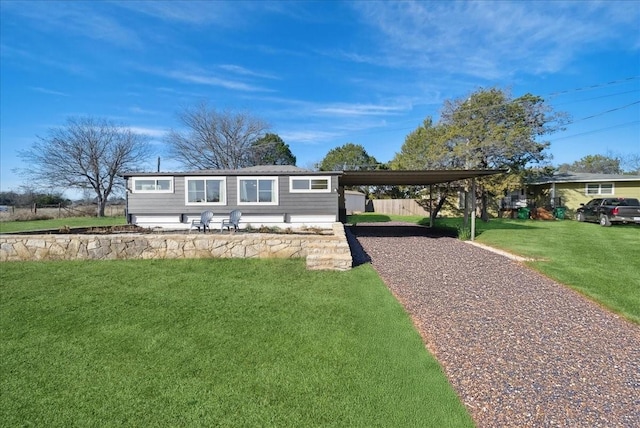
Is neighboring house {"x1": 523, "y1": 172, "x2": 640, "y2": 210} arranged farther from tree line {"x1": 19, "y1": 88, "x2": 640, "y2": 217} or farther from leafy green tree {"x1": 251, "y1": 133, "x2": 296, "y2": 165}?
leafy green tree {"x1": 251, "y1": 133, "x2": 296, "y2": 165}

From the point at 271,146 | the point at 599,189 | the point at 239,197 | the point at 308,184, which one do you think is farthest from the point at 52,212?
the point at 599,189

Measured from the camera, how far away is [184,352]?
10.2ft

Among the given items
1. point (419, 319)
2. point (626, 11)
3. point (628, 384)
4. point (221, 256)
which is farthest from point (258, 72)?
point (628, 384)

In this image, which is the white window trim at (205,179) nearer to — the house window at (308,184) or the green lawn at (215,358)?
the house window at (308,184)

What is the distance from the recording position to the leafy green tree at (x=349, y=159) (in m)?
40.2

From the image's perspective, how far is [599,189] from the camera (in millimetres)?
21125

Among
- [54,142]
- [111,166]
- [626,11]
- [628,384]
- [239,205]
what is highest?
[626,11]

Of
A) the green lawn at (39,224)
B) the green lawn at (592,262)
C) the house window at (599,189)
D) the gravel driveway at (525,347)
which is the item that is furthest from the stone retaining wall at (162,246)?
the house window at (599,189)

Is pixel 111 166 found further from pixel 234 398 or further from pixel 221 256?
pixel 234 398

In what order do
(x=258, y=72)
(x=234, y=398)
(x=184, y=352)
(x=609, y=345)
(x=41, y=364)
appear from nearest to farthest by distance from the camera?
1. (x=234, y=398)
2. (x=41, y=364)
3. (x=184, y=352)
4. (x=609, y=345)
5. (x=258, y=72)

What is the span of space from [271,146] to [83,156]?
18308 millimetres

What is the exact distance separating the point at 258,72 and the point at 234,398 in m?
22.1

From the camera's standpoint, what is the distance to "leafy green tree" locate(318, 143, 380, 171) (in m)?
40.2

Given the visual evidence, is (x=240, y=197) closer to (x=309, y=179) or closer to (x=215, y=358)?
(x=309, y=179)
